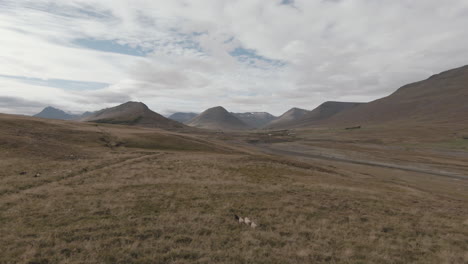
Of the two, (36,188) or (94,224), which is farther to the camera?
(36,188)

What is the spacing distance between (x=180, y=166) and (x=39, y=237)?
25892mm

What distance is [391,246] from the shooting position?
15438 millimetres

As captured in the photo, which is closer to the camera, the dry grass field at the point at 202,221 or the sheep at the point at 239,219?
the dry grass field at the point at 202,221

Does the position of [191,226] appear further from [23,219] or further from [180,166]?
[180,166]

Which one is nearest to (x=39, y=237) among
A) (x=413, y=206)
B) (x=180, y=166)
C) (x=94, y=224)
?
(x=94, y=224)

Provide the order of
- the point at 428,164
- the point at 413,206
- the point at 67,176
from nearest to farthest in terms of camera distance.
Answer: the point at 413,206, the point at 67,176, the point at 428,164

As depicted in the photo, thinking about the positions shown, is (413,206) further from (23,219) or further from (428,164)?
(428,164)

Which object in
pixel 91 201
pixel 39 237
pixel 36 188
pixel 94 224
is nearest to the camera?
pixel 39 237

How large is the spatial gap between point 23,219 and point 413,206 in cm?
3484

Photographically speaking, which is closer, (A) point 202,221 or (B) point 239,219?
(A) point 202,221

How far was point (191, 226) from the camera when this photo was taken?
16125 mm

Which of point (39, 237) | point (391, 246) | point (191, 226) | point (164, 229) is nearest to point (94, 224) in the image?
point (39, 237)

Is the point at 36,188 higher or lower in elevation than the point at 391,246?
higher

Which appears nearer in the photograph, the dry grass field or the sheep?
the dry grass field
